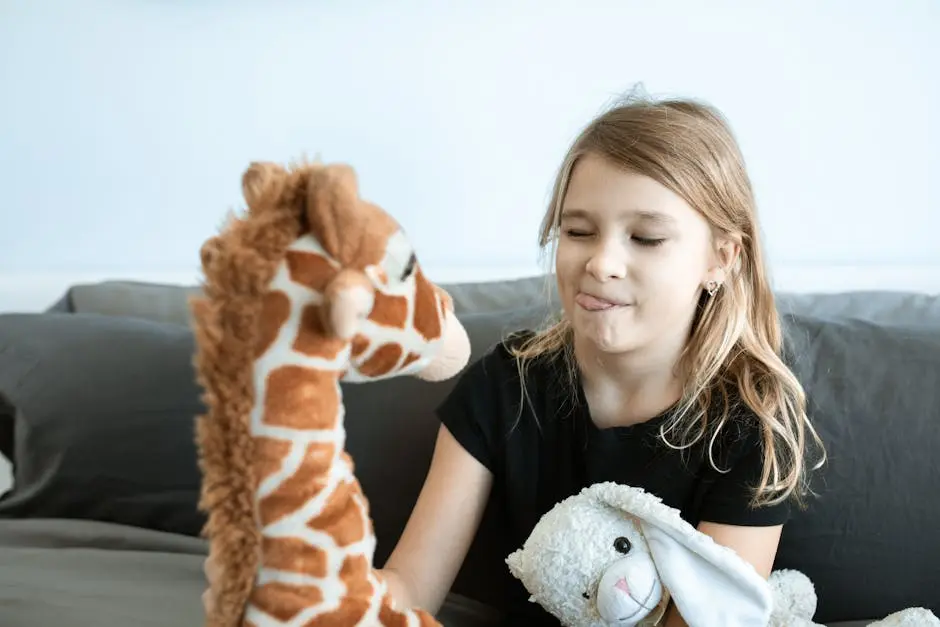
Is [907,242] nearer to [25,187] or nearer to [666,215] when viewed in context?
[666,215]

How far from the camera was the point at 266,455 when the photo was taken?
1.89 ft

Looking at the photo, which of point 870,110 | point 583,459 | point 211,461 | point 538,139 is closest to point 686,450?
point 583,459

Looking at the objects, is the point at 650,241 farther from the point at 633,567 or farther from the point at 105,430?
the point at 105,430

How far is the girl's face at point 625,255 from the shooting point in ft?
3.00

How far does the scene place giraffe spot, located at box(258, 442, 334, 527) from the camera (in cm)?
58

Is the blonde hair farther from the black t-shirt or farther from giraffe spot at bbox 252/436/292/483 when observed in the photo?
giraffe spot at bbox 252/436/292/483

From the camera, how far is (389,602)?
2.14 ft

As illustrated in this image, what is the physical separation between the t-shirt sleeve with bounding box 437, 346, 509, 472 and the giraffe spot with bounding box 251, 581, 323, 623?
1.56ft

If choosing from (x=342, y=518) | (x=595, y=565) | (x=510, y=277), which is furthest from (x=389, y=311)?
(x=510, y=277)

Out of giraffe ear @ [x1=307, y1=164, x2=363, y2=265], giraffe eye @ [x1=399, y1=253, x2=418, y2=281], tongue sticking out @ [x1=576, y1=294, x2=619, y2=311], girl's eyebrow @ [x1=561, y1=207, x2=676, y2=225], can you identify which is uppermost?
giraffe ear @ [x1=307, y1=164, x2=363, y2=265]

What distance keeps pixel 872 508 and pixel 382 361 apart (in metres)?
0.71

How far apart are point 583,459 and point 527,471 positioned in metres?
0.07

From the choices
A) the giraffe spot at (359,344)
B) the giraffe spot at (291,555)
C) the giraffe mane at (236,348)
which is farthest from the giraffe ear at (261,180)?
the giraffe spot at (291,555)

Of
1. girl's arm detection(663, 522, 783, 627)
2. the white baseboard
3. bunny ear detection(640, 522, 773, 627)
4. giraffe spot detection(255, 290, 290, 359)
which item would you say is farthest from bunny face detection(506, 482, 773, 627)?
the white baseboard
